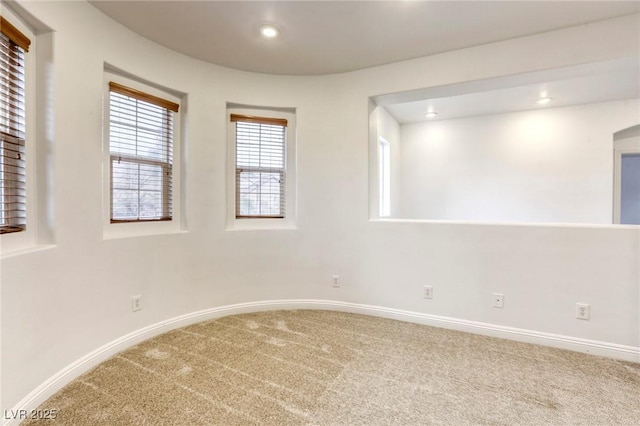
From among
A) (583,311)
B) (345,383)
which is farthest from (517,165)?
(345,383)

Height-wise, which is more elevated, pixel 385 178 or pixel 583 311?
pixel 385 178

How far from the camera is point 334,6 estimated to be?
213cm

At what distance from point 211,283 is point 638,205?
7.58 metres

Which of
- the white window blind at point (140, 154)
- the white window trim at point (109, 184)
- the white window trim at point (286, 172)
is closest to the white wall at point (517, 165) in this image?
the white window trim at point (286, 172)

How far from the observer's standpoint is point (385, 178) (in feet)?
16.2

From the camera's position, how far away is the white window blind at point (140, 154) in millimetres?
2439

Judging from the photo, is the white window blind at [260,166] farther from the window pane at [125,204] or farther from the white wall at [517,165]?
the white wall at [517,165]

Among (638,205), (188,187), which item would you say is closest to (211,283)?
(188,187)

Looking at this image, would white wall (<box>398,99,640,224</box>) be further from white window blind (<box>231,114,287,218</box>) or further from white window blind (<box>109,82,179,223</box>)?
white window blind (<box>109,82,179,223</box>)

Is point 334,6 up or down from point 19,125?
up

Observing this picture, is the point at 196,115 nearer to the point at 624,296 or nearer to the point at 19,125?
the point at 19,125

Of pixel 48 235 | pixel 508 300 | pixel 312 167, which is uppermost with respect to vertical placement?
pixel 312 167

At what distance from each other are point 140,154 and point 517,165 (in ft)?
16.5

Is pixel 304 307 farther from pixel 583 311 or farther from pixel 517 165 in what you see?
pixel 517 165
